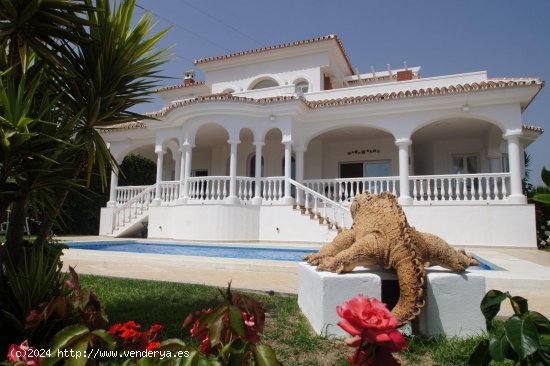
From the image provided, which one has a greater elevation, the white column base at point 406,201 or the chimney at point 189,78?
the chimney at point 189,78

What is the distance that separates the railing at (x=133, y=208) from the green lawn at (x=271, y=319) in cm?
1133

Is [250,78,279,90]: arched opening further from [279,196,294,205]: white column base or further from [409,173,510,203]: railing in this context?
[409,173,510,203]: railing

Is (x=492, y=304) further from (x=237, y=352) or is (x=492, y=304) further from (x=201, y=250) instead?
(x=201, y=250)

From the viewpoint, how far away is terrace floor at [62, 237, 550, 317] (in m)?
5.15

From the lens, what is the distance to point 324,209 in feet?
46.3

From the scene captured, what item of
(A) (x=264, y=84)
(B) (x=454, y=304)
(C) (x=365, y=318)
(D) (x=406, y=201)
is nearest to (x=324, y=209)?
(D) (x=406, y=201)

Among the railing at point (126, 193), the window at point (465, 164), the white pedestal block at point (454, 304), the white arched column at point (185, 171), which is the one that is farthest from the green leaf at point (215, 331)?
the window at point (465, 164)

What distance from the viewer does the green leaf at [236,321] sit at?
1.26 metres

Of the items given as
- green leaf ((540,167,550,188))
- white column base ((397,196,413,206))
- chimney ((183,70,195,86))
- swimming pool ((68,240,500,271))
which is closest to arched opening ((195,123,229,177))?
chimney ((183,70,195,86))

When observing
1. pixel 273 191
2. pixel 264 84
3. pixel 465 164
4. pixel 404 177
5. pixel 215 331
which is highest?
pixel 264 84

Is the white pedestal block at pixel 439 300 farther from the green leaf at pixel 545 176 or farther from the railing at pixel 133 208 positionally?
the railing at pixel 133 208

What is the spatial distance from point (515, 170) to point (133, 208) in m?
16.0

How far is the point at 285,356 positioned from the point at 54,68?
3.34 meters

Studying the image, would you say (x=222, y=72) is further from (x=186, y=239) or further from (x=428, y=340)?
(x=428, y=340)
